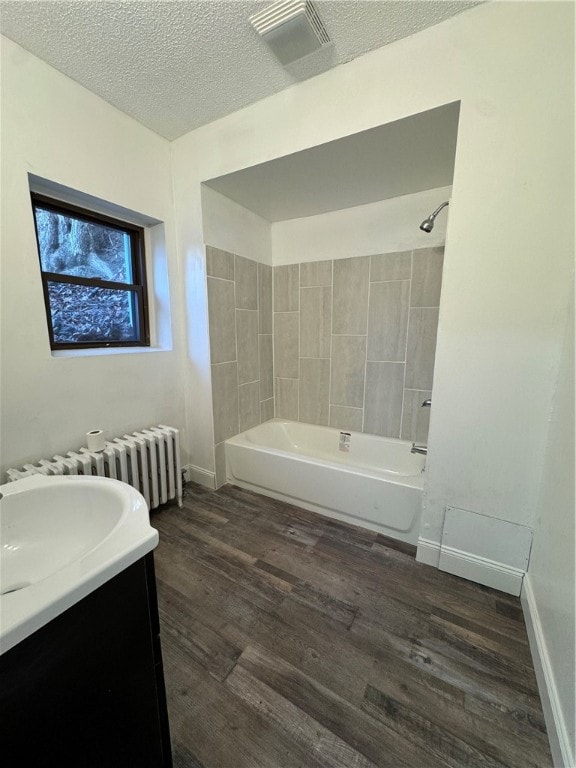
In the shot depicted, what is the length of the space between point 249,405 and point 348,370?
928 mm

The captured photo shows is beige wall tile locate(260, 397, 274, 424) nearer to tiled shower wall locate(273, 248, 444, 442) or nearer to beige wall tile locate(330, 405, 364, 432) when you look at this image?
tiled shower wall locate(273, 248, 444, 442)

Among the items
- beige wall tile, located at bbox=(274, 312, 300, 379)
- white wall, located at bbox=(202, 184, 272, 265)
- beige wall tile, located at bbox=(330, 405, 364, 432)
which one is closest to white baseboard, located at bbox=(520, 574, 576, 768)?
beige wall tile, located at bbox=(330, 405, 364, 432)

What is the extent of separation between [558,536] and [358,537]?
102cm

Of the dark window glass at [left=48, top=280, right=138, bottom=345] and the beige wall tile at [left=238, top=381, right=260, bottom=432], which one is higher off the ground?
the dark window glass at [left=48, top=280, right=138, bottom=345]

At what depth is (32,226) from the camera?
149 centimetres

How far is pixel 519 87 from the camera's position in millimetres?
1208

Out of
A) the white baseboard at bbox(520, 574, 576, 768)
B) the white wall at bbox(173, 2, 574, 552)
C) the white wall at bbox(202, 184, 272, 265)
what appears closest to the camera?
the white baseboard at bbox(520, 574, 576, 768)

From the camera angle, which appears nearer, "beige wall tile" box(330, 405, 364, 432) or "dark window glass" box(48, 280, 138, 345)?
"dark window glass" box(48, 280, 138, 345)

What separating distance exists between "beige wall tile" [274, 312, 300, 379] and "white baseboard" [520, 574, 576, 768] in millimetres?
2126

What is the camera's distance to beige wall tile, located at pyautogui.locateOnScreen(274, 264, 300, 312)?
2.74m

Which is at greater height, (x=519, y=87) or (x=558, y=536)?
(x=519, y=87)

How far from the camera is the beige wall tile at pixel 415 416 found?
2.31m

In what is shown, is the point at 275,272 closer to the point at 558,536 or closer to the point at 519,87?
the point at 519,87

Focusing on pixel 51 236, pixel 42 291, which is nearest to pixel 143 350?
pixel 42 291
